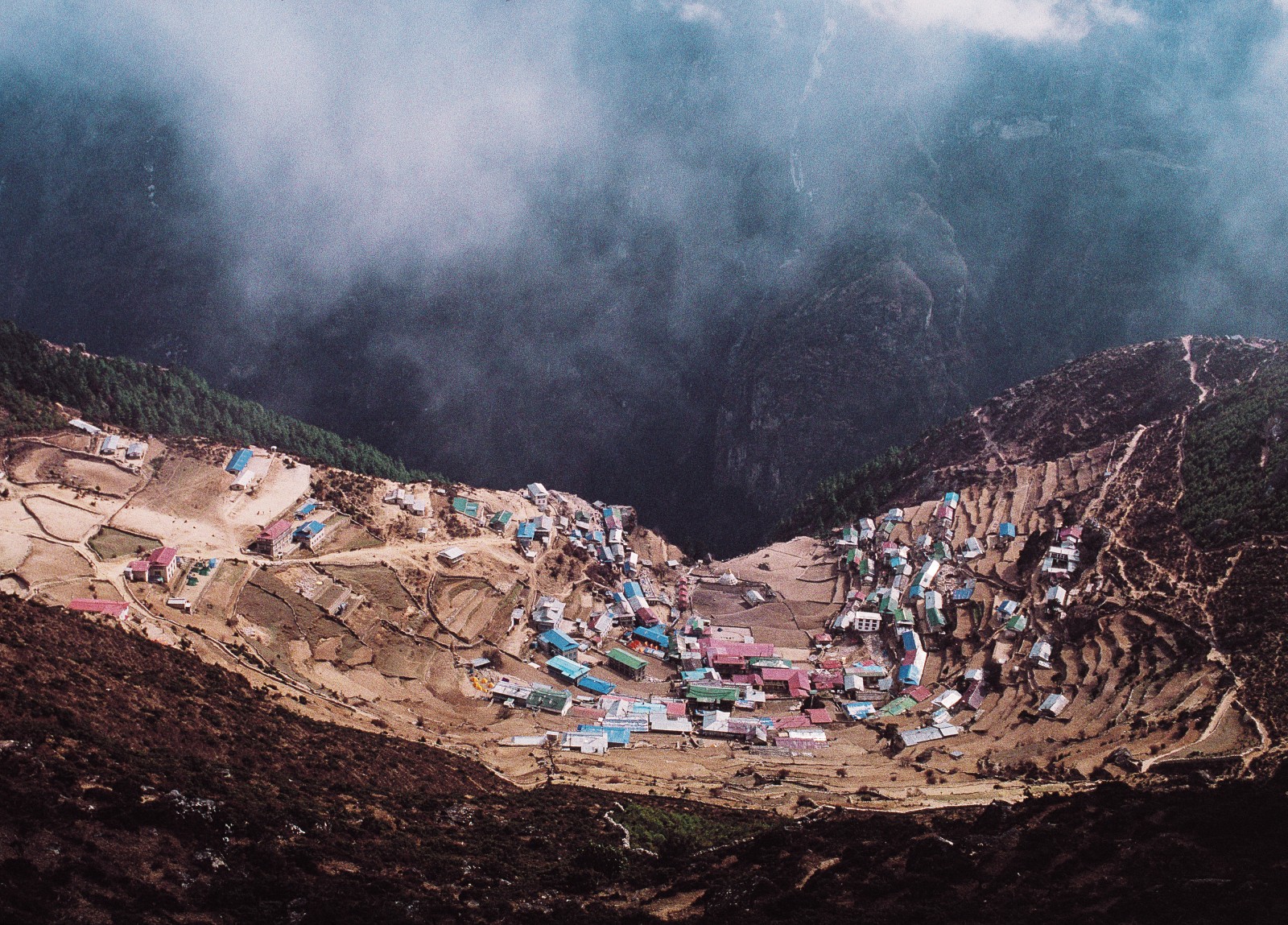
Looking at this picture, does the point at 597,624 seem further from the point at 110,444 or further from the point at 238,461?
the point at 110,444

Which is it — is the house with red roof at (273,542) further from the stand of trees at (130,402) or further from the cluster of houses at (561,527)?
the stand of trees at (130,402)

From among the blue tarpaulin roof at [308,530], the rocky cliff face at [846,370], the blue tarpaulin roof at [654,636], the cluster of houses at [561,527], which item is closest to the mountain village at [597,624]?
the blue tarpaulin roof at [654,636]

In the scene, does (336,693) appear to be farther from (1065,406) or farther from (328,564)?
Answer: (1065,406)

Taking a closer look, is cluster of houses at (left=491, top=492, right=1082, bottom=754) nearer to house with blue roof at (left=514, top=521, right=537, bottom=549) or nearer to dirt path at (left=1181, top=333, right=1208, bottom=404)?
house with blue roof at (left=514, top=521, right=537, bottom=549)

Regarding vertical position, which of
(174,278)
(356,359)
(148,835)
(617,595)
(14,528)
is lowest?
(148,835)

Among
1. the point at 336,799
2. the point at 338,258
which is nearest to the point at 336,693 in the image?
the point at 336,799

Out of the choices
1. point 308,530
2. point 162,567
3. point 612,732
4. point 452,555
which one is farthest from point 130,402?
point 612,732
